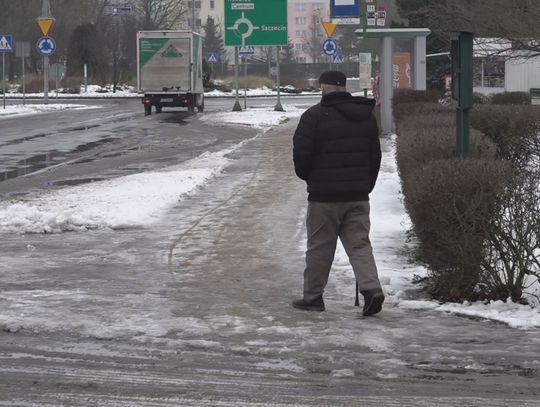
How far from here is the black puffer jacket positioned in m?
6.85

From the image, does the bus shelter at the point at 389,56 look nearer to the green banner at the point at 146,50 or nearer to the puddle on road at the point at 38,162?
the puddle on road at the point at 38,162

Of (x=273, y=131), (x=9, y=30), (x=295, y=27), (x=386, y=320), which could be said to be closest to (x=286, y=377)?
(x=386, y=320)

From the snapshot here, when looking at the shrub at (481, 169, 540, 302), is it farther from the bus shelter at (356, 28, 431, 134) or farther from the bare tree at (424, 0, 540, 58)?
the bare tree at (424, 0, 540, 58)

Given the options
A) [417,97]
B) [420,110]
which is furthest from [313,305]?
[417,97]

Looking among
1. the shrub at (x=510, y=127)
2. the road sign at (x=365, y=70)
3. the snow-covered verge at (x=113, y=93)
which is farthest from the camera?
the snow-covered verge at (x=113, y=93)

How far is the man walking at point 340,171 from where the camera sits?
22.5 feet

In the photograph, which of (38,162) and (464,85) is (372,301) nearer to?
(464,85)

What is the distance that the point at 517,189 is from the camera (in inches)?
267

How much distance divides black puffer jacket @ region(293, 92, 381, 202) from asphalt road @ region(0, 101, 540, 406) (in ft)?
3.03

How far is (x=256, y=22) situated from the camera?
40.2 meters

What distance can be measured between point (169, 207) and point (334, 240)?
5531 millimetres

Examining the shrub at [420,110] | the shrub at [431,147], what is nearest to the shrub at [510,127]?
the shrub at [420,110]

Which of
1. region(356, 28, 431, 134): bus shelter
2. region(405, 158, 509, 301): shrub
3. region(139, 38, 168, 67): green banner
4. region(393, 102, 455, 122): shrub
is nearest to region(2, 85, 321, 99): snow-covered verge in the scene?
region(139, 38, 168, 67): green banner

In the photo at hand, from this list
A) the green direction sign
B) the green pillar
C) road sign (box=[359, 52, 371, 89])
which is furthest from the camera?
the green direction sign
